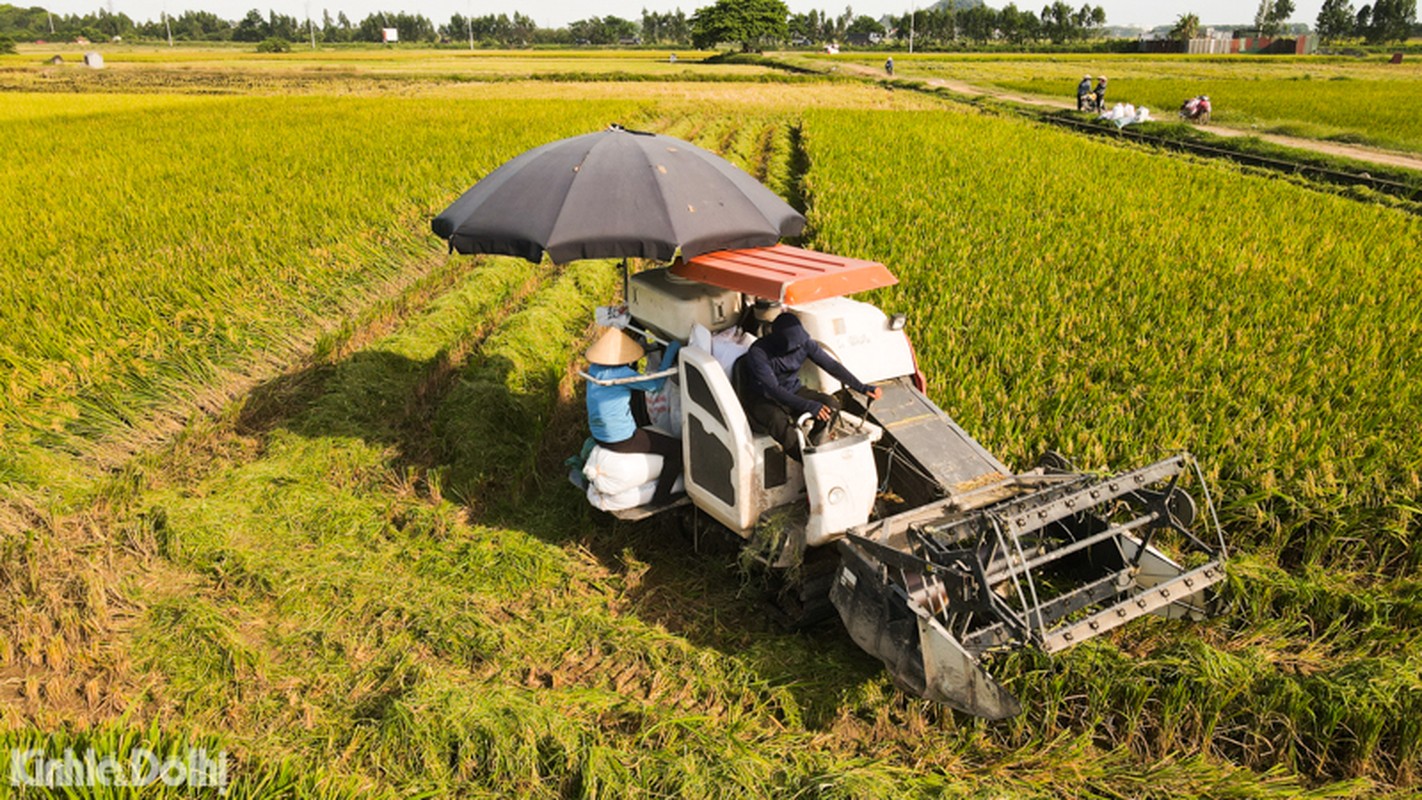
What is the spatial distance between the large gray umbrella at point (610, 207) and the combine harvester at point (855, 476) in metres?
0.01

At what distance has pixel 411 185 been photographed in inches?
476

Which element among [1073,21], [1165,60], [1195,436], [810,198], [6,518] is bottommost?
[6,518]

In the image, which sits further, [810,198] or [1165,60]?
[1165,60]

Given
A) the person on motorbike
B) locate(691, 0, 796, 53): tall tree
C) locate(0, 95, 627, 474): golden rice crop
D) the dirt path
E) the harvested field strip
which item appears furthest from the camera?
locate(691, 0, 796, 53): tall tree

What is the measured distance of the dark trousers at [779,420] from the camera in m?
3.87

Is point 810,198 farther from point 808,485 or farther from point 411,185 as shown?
point 808,485

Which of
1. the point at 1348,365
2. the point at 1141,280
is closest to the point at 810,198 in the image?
the point at 1141,280

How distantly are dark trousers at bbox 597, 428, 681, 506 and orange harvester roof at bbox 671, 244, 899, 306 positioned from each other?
0.90 m

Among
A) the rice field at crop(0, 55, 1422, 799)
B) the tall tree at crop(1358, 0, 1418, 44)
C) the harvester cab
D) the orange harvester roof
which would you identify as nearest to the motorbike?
the rice field at crop(0, 55, 1422, 799)

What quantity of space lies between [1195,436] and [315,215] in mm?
9634

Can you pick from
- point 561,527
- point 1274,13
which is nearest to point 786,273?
point 561,527

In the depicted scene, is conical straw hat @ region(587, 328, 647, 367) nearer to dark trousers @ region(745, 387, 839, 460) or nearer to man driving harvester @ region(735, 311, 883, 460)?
man driving harvester @ region(735, 311, 883, 460)

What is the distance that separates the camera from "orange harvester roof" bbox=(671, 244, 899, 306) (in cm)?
389

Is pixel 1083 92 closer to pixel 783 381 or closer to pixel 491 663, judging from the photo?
pixel 783 381
